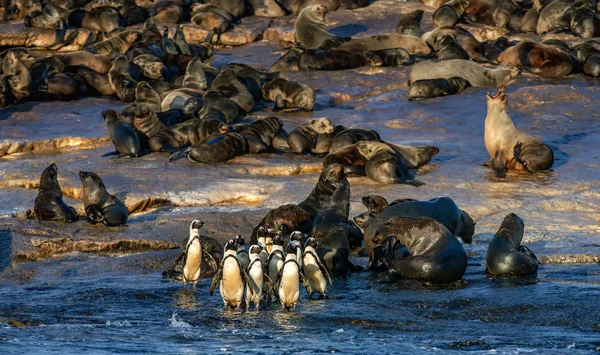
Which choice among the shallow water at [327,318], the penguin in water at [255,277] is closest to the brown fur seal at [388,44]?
the shallow water at [327,318]

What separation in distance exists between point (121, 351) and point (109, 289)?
2055mm

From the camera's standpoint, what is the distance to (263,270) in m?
8.47

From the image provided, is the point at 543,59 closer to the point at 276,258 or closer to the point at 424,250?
the point at 424,250

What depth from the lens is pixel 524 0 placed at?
25000 mm

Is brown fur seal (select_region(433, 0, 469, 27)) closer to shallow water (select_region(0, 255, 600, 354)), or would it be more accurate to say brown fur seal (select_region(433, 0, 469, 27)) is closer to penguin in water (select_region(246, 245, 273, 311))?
shallow water (select_region(0, 255, 600, 354))

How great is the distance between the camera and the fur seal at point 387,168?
12.3m

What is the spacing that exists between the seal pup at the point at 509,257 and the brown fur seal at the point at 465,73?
978 cm

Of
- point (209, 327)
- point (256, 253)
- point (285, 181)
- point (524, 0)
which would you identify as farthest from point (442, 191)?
point (524, 0)

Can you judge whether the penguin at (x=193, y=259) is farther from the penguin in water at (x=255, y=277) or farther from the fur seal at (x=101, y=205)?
the fur seal at (x=101, y=205)

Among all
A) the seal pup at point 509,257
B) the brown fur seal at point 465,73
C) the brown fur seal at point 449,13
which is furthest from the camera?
the brown fur seal at point 449,13

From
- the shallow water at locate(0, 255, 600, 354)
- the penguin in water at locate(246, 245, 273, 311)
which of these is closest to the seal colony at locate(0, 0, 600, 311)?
the penguin in water at locate(246, 245, 273, 311)

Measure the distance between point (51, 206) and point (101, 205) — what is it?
21.6 inches

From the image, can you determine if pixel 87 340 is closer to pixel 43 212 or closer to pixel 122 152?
pixel 43 212

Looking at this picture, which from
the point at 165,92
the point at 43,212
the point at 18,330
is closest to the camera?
the point at 18,330
